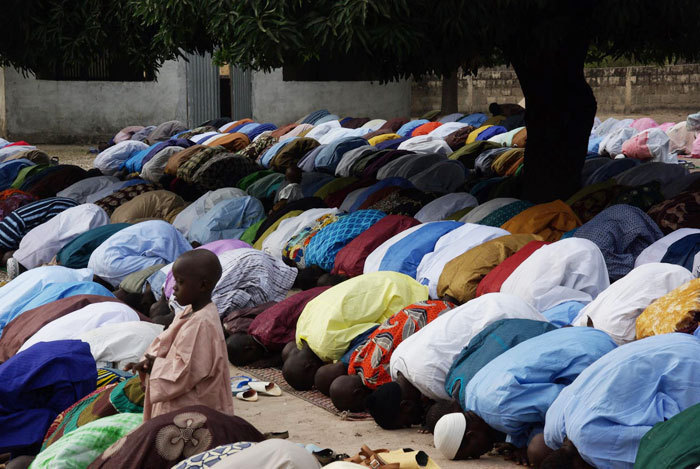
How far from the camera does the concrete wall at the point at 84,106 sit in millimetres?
20531

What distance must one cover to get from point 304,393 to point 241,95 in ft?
57.5

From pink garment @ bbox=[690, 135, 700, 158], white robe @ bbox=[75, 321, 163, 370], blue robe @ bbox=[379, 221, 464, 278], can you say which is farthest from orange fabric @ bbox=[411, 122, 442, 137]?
white robe @ bbox=[75, 321, 163, 370]

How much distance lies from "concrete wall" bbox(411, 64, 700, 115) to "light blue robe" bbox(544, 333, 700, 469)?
1876 centimetres

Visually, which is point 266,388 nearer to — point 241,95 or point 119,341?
point 119,341

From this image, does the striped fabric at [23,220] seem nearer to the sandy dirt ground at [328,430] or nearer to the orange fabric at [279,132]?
the sandy dirt ground at [328,430]

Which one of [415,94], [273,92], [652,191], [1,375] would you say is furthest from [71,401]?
[415,94]

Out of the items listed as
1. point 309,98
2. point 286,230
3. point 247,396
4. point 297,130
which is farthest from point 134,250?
point 309,98

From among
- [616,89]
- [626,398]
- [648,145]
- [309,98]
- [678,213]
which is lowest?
[626,398]


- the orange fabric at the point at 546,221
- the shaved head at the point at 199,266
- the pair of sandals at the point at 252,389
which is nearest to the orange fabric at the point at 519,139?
the orange fabric at the point at 546,221

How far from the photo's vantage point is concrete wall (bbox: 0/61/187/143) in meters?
20.5

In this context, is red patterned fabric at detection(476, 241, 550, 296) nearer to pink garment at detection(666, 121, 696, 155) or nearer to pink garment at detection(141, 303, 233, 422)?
pink garment at detection(141, 303, 233, 422)

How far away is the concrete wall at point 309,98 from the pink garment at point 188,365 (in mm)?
18657

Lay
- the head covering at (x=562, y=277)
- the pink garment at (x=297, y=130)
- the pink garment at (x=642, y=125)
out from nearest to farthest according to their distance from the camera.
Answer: the head covering at (x=562, y=277), the pink garment at (x=642, y=125), the pink garment at (x=297, y=130)

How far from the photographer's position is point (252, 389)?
569 centimetres
